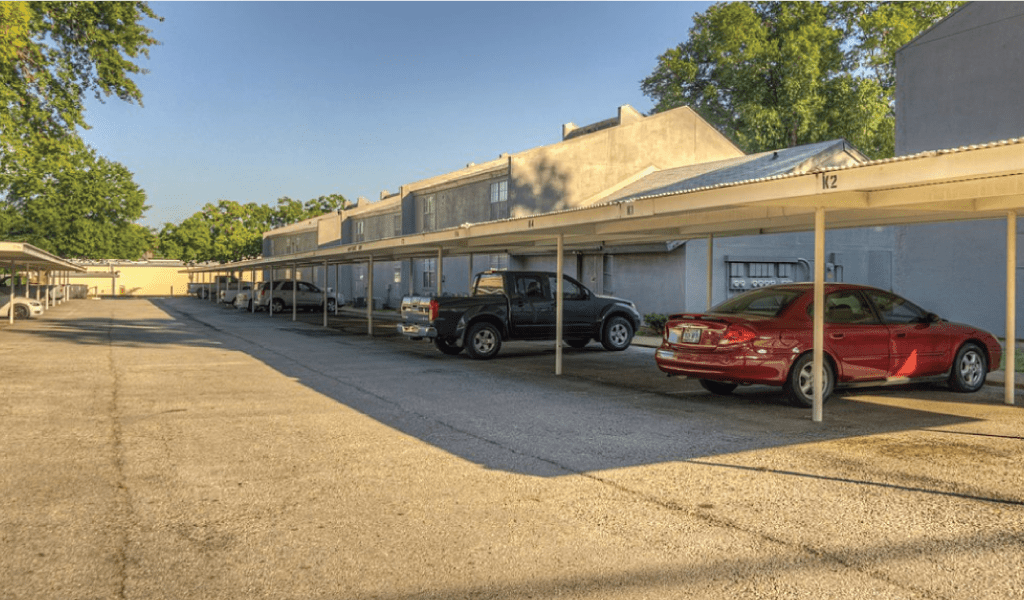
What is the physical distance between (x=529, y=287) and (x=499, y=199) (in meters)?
17.8

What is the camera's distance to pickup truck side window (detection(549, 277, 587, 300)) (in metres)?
16.3

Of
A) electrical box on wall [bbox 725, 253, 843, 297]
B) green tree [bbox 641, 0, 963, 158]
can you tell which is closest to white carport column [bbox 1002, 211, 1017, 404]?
electrical box on wall [bbox 725, 253, 843, 297]

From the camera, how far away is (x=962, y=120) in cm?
2036

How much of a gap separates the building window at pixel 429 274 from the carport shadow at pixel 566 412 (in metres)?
22.6

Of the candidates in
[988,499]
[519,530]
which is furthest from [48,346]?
[988,499]

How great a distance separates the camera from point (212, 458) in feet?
21.9

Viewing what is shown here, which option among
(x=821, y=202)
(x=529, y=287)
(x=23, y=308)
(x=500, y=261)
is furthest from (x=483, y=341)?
(x=23, y=308)

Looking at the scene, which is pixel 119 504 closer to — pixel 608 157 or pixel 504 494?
pixel 504 494

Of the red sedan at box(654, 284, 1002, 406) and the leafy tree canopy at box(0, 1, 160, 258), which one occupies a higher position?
the leafy tree canopy at box(0, 1, 160, 258)

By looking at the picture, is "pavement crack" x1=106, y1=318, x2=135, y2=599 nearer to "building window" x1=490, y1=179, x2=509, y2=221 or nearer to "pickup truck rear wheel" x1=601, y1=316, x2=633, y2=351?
"pickup truck rear wheel" x1=601, y1=316, x2=633, y2=351

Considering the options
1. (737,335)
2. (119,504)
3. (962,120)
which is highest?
(962,120)

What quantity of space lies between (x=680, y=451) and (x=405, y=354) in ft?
33.6

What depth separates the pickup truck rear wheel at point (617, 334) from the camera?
1698 cm

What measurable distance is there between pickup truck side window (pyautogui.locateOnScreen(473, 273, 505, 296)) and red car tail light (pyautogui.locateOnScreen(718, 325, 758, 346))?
24.3 feet
